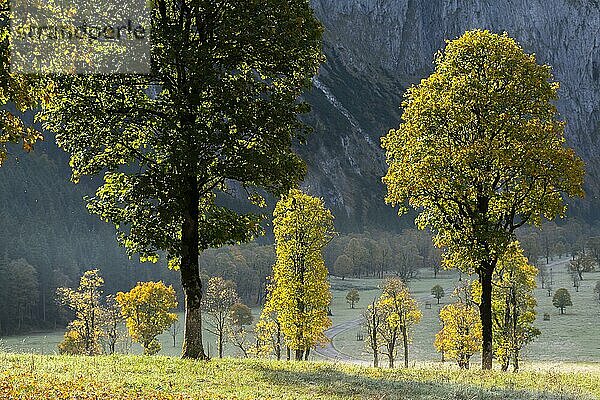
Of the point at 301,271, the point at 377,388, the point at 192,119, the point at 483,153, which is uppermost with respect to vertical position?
the point at 192,119

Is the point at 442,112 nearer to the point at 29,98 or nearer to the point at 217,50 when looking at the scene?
the point at 217,50

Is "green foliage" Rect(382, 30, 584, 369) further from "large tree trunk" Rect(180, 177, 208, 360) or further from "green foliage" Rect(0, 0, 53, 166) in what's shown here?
"green foliage" Rect(0, 0, 53, 166)

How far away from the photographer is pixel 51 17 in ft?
54.6

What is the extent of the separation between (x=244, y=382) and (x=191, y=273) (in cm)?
596

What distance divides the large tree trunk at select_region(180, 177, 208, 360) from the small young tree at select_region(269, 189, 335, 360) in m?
23.5

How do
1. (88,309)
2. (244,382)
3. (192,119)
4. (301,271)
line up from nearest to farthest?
(244,382) → (192,119) → (301,271) → (88,309)

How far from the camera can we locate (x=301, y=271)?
154 feet

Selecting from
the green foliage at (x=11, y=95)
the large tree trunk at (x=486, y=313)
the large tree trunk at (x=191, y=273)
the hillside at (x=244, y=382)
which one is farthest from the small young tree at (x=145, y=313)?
the green foliage at (x=11, y=95)

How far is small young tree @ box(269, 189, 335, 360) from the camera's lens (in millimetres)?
46469

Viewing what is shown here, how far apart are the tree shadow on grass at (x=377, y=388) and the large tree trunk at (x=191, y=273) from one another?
3135 millimetres

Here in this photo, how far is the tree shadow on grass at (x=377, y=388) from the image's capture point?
17.2 meters

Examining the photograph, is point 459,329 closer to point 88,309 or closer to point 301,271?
point 301,271

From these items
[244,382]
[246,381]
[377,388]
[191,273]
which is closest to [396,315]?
[191,273]

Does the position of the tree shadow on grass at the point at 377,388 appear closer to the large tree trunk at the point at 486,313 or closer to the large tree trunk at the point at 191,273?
the large tree trunk at the point at 191,273
